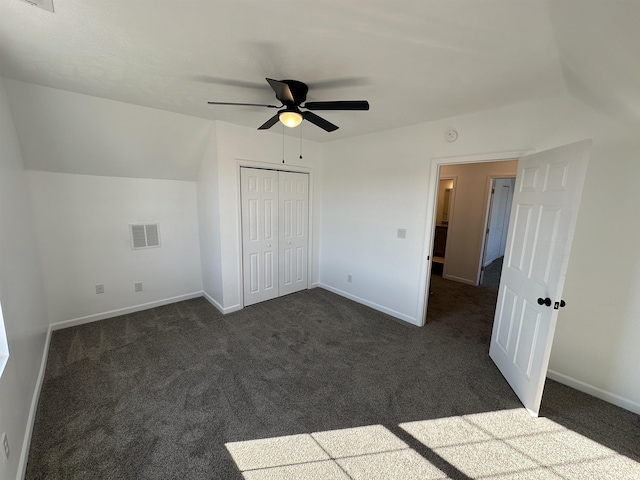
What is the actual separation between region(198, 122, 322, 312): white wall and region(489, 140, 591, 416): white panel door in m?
2.48

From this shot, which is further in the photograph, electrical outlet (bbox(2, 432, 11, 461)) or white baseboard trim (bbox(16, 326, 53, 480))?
white baseboard trim (bbox(16, 326, 53, 480))

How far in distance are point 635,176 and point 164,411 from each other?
12.8 ft

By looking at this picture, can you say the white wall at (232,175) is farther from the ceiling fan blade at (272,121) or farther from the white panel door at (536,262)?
the white panel door at (536,262)

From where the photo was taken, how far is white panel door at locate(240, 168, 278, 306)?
3588mm

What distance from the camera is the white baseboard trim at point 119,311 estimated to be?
3140 mm

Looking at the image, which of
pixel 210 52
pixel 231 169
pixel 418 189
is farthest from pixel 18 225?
pixel 418 189

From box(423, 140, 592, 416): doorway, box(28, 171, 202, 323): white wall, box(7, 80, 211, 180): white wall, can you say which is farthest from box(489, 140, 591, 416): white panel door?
box(28, 171, 202, 323): white wall

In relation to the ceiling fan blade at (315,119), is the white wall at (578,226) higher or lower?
lower

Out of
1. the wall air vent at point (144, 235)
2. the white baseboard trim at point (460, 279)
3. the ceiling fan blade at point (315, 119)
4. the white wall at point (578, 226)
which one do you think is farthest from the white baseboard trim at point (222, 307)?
the white baseboard trim at point (460, 279)

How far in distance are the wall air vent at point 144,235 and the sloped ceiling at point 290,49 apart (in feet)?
5.52

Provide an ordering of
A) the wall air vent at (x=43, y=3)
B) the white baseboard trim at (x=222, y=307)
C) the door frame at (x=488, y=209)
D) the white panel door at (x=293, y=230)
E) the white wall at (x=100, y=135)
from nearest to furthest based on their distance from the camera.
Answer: the wall air vent at (x=43, y=3) < the white wall at (x=100, y=135) < the white baseboard trim at (x=222, y=307) < the white panel door at (x=293, y=230) < the door frame at (x=488, y=209)

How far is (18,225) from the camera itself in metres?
2.18

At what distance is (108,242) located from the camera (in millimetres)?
3320

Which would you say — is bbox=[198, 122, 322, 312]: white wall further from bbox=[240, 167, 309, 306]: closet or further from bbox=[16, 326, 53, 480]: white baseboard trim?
bbox=[16, 326, 53, 480]: white baseboard trim
